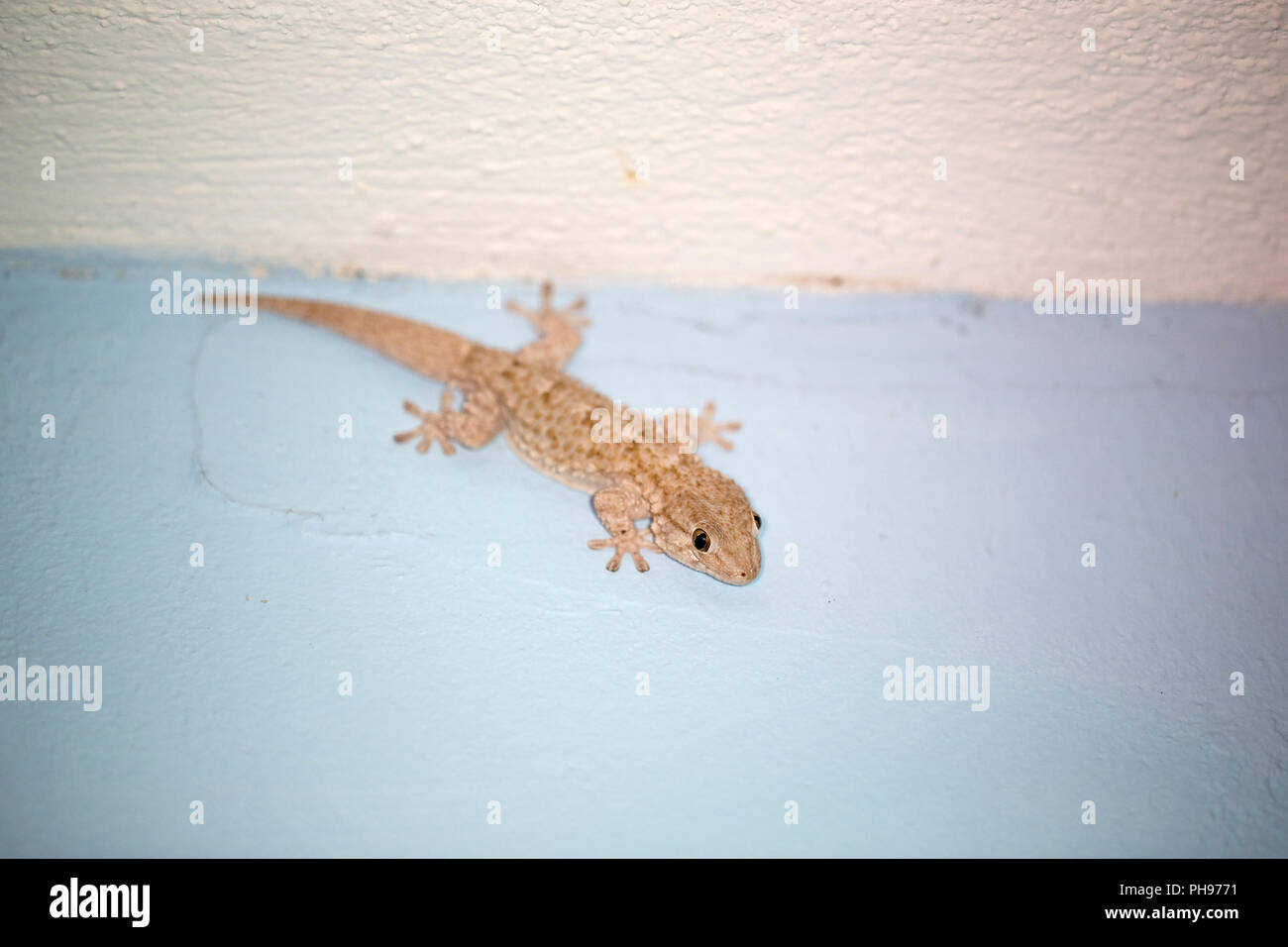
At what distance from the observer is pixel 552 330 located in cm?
372

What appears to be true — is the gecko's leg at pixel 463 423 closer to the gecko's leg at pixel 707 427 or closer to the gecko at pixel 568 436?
the gecko at pixel 568 436

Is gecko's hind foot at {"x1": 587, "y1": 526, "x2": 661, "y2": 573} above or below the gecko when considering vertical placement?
below

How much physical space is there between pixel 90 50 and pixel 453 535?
2.00 metres

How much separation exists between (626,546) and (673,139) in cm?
150

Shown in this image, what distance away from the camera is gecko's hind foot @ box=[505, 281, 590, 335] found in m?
3.75

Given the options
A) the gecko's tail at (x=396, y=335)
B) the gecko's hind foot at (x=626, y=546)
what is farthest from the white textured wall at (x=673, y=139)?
the gecko's hind foot at (x=626, y=546)

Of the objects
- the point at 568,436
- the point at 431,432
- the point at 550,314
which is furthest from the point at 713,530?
the point at 550,314

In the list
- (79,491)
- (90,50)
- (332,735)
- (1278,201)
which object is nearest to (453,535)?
(332,735)

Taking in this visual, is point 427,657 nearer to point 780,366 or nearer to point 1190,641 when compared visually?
point 780,366

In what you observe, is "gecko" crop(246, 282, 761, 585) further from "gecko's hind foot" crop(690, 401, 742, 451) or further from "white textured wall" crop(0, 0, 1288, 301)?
"white textured wall" crop(0, 0, 1288, 301)

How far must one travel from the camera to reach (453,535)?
315 centimetres

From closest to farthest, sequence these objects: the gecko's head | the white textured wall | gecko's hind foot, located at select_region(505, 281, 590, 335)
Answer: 1. the gecko's head
2. the white textured wall
3. gecko's hind foot, located at select_region(505, 281, 590, 335)

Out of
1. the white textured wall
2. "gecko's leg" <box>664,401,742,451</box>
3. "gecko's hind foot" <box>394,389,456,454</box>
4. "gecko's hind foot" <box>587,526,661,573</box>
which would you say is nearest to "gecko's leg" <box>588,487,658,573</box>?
"gecko's hind foot" <box>587,526,661,573</box>

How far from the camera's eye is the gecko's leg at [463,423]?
3.34 metres
